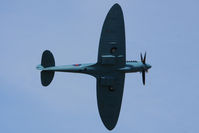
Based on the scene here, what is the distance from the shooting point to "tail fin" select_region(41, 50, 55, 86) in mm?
31281

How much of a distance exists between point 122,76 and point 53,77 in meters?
5.96

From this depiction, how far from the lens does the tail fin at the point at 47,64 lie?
3128 cm

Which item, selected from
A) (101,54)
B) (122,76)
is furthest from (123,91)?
(101,54)

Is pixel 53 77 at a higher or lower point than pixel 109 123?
higher

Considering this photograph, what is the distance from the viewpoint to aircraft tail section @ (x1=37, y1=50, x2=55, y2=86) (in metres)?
31.3

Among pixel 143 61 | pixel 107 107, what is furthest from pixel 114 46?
pixel 107 107

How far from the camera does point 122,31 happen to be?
103ft

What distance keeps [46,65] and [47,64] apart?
12 cm

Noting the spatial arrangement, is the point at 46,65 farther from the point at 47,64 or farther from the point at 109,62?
the point at 109,62

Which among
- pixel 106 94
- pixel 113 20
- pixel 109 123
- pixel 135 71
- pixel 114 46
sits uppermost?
pixel 113 20

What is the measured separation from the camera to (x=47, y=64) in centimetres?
3142

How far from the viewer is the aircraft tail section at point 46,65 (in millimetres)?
31291

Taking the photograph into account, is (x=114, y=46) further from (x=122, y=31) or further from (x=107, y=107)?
(x=107, y=107)

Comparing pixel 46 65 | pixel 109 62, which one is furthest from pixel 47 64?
pixel 109 62
